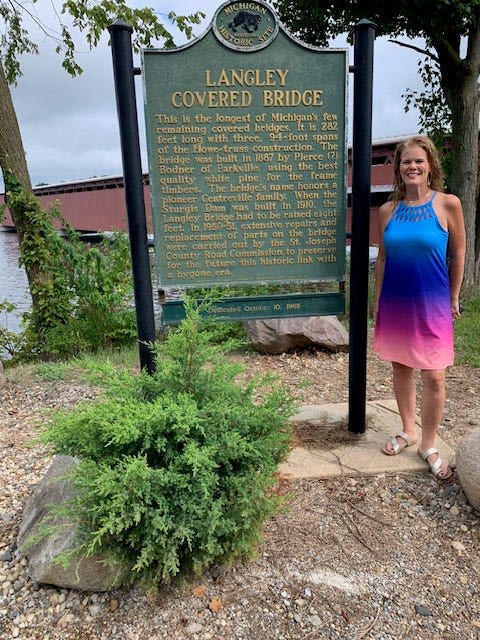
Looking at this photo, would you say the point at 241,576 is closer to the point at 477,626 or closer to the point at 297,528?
the point at 297,528

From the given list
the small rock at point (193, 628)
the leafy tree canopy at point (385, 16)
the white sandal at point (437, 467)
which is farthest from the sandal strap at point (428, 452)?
the leafy tree canopy at point (385, 16)

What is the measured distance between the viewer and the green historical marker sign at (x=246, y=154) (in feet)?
9.41

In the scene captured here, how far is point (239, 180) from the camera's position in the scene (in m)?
3.05

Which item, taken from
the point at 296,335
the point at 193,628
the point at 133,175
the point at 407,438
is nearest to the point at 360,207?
the point at 133,175

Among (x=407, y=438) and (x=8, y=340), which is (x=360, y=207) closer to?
(x=407, y=438)

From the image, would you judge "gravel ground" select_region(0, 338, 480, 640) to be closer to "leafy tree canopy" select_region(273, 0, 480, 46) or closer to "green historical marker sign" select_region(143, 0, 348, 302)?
"green historical marker sign" select_region(143, 0, 348, 302)

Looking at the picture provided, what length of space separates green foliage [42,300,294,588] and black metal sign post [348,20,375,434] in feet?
4.23

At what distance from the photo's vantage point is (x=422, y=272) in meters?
2.79

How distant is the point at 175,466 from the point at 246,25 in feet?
8.03

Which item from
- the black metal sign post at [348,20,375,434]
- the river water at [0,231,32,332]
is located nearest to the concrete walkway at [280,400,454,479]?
the black metal sign post at [348,20,375,434]

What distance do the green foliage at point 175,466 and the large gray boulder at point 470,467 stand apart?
1.11 metres

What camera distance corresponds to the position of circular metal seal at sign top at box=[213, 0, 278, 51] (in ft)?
9.25

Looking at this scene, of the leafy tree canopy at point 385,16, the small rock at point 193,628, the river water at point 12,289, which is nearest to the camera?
the small rock at point 193,628

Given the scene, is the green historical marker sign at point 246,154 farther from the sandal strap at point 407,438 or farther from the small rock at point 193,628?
the small rock at point 193,628
